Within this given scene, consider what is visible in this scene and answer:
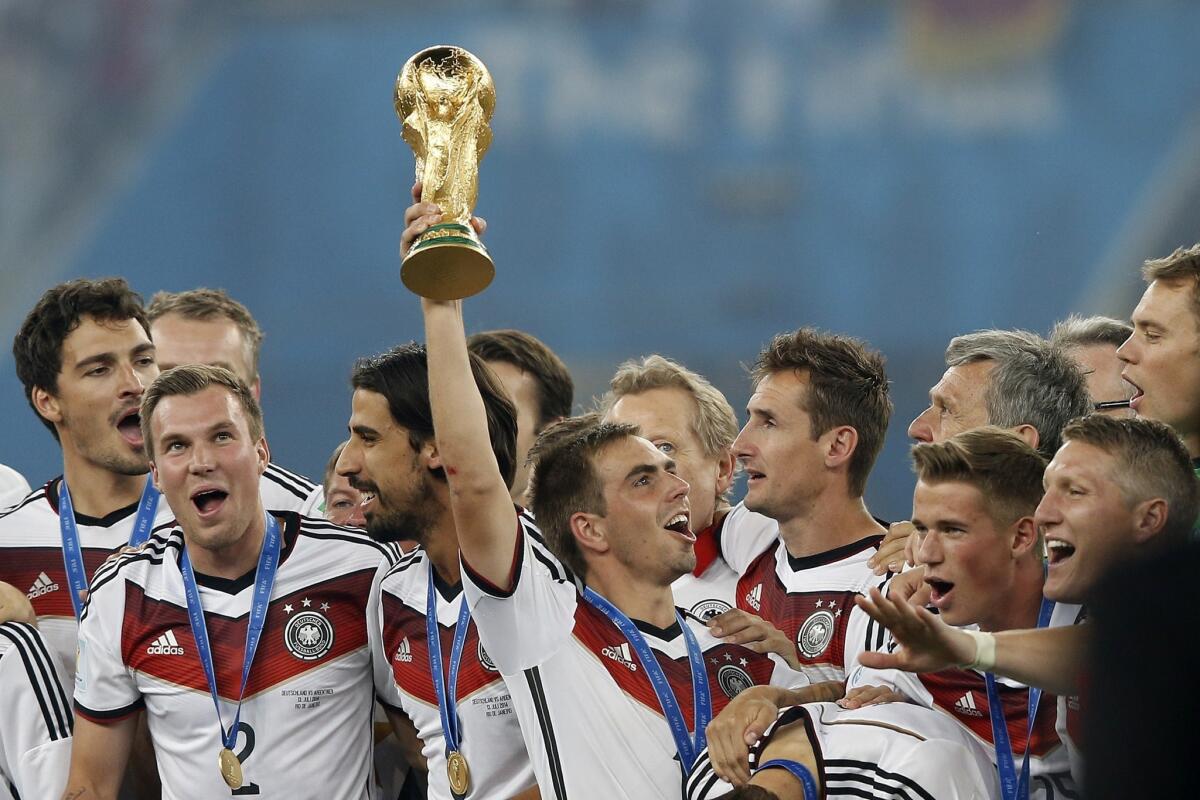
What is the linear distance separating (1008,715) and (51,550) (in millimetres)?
2574

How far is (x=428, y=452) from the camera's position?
12.3 ft

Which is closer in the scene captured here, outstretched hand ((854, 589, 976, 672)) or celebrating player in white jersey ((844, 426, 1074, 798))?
outstretched hand ((854, 589, 976, 672))

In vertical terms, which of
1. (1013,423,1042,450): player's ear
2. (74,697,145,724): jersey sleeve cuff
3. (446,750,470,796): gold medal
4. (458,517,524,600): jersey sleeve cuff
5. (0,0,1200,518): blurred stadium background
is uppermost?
(0,0,1200,518): blurred stadium background

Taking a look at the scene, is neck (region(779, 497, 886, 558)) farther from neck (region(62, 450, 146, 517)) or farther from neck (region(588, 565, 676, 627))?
neck (region(62, 450, 146, 517))

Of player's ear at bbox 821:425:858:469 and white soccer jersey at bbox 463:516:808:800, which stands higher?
player's ear at bbox 821:425:858:469

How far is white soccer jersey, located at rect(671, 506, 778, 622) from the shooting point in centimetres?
416

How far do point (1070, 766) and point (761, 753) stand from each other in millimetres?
583

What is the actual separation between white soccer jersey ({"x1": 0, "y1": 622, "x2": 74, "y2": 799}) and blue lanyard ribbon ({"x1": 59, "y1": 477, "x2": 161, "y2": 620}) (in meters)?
0.17

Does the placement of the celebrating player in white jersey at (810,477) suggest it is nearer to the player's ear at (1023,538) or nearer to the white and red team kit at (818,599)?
the white and red team kit at (818,599)

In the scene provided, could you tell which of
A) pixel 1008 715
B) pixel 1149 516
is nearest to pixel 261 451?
pixel 1008 715

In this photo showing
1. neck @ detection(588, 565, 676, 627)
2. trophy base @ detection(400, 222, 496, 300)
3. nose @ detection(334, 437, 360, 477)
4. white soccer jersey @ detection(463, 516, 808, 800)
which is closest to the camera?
trophy base @ detection(400, 222, 496, 300)

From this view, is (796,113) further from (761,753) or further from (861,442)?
(761,753)

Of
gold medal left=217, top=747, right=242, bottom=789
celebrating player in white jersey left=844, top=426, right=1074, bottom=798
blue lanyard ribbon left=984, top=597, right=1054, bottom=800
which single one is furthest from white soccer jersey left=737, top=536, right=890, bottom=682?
gold medal left=217, top=747, right=242, bottom=789

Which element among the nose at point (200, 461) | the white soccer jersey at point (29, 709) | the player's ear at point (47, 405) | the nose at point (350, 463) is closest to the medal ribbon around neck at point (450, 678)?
the nose at point (350, 463)
